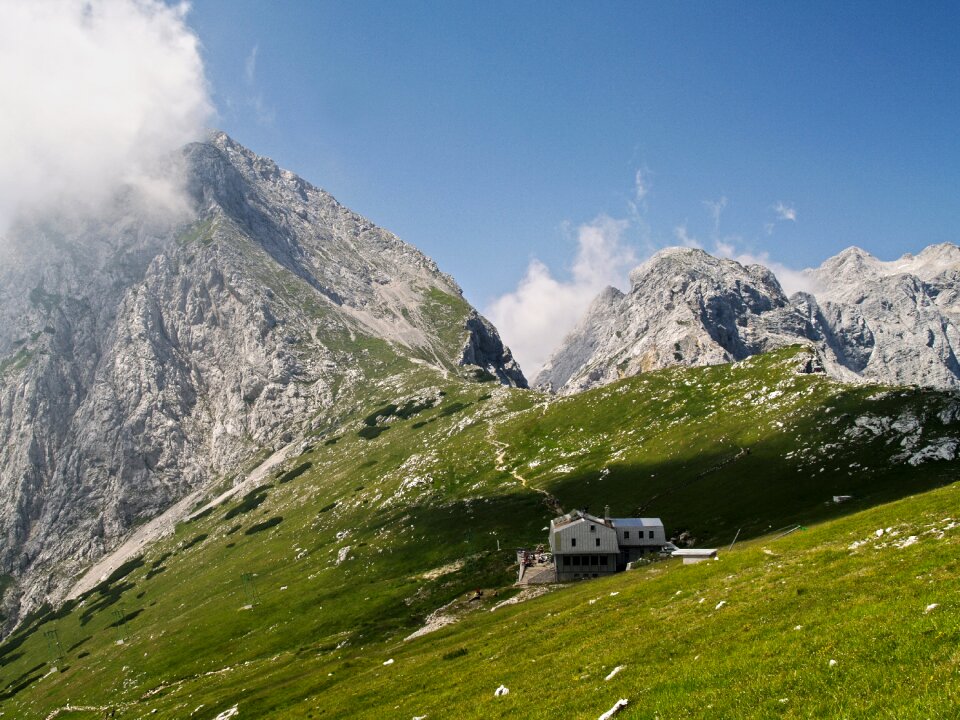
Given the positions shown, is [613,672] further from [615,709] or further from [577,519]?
[577,519]

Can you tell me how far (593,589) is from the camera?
216 ft

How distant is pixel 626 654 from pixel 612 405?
15364 cm

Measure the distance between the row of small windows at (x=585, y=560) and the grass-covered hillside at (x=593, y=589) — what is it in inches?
502

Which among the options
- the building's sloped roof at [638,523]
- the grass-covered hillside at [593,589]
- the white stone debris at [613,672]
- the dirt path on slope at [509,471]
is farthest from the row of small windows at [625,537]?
the white stone debris at [613,672]

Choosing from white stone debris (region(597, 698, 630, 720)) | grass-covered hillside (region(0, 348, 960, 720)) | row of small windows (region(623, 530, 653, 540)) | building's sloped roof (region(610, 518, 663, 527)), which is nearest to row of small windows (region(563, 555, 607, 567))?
row of small windows (region(623, 530, 653, 540))

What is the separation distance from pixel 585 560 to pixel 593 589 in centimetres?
2205

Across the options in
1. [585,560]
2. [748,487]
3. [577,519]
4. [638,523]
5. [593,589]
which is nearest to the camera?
[593,589]

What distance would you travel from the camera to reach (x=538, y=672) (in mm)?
33281

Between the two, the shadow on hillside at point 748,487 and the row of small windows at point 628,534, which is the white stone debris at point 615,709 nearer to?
the shadow on hillside at point 748,487

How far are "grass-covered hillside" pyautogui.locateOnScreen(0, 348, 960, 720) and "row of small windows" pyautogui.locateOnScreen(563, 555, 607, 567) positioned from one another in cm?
1275

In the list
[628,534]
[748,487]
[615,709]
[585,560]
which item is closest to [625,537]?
[628,534]

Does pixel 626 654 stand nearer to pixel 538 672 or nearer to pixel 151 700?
pixel 538 672

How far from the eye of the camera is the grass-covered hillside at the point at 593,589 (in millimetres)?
22875

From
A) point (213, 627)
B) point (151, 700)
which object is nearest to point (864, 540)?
point (151, 700)
